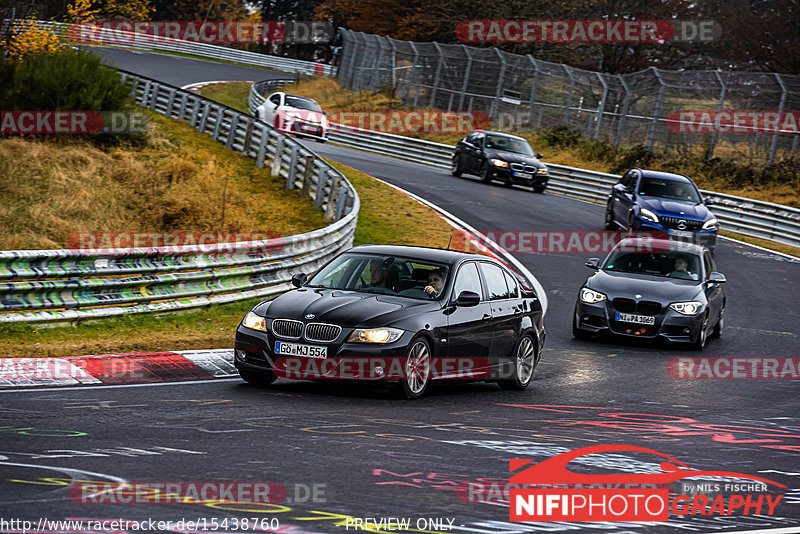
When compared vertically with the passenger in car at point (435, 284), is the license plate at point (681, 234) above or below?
below

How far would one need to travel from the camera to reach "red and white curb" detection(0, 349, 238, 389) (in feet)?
32.6

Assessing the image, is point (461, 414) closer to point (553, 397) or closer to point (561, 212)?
point (553, 397)

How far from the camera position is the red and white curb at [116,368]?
992cm

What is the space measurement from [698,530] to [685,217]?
62.0 feet

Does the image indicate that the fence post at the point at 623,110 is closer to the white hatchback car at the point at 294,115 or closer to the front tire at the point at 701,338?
the white hatchback car at the point at 294,115

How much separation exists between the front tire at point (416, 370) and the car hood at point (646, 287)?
596 cm

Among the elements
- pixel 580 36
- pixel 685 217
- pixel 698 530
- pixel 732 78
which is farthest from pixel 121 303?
pixel 580 36

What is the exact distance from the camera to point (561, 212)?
1171 inches

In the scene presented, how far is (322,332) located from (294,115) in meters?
30.4

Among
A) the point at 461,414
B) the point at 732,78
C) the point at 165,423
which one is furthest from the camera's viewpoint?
the point at 732,78

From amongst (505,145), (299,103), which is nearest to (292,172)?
(505,145)

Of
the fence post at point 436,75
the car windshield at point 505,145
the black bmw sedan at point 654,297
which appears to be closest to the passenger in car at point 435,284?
the black bmw sedan at point 654,297

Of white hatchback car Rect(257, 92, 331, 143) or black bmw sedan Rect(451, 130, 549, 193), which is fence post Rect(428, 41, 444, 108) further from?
black bmw sedan Rect(451, 130, 549, 193)

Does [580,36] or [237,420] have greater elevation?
[580,36]
